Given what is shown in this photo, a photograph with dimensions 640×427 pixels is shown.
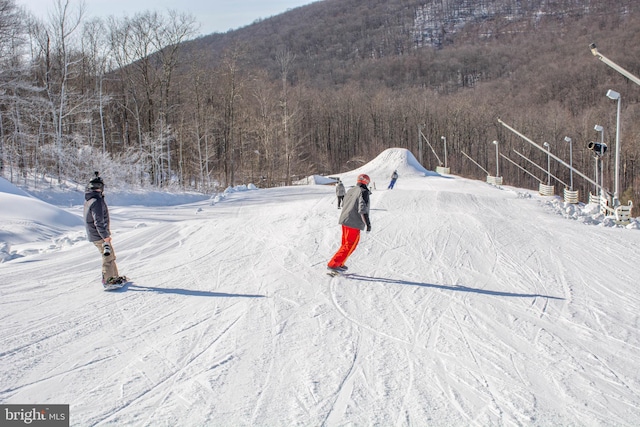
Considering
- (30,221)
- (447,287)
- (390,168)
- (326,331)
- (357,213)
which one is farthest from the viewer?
(390,168)

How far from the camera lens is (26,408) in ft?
13.3

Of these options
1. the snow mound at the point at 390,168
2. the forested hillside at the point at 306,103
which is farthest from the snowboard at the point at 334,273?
the snow mound at the point at 390,168

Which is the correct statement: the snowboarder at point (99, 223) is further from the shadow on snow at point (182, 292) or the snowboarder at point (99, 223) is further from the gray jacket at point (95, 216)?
the shadow on snow at point (182, 292)

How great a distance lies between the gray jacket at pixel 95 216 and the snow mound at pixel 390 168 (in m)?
34.0

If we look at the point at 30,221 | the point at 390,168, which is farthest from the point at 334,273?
the point at 390,168

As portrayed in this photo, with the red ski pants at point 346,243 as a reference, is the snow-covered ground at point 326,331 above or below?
below

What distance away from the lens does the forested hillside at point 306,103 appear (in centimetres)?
3061

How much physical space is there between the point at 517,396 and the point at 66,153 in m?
26.8

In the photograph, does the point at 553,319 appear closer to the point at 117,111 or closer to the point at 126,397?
the point at 126,397

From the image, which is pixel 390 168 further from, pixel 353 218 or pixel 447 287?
pixel 447 287

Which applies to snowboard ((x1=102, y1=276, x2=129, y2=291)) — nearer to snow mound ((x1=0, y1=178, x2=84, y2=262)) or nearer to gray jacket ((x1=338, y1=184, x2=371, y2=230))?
gray jacket ((x1=338, y1=184, x2=371, y2=230))

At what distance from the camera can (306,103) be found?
91.9 metres

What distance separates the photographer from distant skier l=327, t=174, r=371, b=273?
808 centimetres

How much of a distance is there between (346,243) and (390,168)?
124 feet
